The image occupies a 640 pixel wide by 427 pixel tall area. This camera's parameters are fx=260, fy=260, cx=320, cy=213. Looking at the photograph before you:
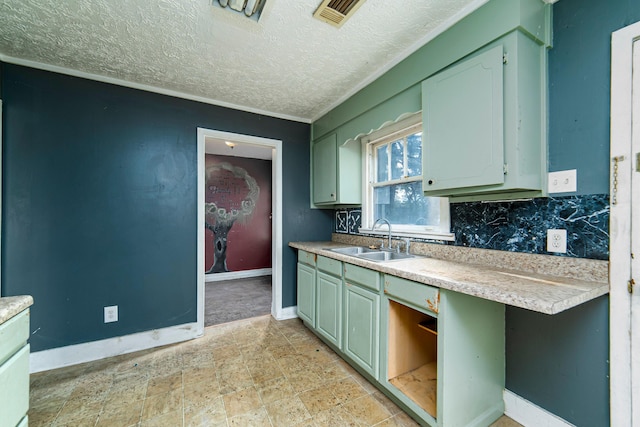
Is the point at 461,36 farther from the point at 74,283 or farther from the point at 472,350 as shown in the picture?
the point at 74,283

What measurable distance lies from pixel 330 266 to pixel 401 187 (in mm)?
970

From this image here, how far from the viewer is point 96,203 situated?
2213 mm

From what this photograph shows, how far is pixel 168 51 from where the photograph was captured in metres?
1.87

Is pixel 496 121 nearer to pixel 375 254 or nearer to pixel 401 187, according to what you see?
pixel 401 187

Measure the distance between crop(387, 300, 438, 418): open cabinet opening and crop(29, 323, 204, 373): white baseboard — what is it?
1.91 m

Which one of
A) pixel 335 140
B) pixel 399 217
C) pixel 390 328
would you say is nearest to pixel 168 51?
pixel 335 140

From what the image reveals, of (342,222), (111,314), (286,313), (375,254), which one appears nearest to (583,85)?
(375,254)

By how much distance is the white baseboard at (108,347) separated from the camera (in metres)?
2.03

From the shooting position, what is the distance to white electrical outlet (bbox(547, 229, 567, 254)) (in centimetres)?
132

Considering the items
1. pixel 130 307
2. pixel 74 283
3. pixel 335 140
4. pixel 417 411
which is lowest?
pixel 417 411

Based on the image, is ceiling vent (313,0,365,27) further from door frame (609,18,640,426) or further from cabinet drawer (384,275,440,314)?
cabinet drawer (384,275,440,314)

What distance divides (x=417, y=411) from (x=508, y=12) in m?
2.15

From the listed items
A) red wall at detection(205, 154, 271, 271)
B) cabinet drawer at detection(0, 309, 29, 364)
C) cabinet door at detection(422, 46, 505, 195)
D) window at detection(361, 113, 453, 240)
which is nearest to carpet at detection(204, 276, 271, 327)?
red wall at detection(205, 154, 271, 271)

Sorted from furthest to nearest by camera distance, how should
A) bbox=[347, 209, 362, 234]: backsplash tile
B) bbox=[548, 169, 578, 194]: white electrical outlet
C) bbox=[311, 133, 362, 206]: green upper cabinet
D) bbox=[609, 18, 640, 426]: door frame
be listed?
bbox=[347, 209, 362, 234]: backsplash tile → bbox=[311, 133, 362, 206]: green upper cabinet → bbox=[548, 169, 578, 194]: white electrical outlet → bbox=[609, 18, 640, 426]: door frame
